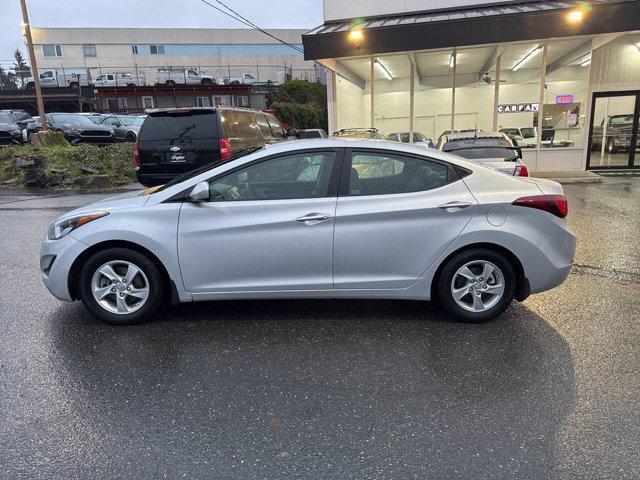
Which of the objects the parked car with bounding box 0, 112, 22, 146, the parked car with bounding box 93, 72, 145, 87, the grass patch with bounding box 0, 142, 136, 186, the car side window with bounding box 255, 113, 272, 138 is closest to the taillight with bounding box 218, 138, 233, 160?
the car side window with bounding box 255, 113, 272, 138

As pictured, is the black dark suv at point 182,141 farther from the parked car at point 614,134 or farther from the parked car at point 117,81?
the parked car at point 117,81

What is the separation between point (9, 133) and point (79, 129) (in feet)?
10.2

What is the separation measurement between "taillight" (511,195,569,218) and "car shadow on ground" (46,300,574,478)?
3.17 ft

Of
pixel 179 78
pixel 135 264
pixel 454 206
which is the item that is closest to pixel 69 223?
pixel 135 264

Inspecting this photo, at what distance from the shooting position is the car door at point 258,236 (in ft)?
13.0

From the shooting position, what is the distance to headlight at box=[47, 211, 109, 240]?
4.08 meters

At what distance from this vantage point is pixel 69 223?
412 centimetres

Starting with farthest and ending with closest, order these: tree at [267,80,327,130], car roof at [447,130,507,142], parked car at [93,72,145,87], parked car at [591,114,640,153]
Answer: parked car at [93,72,145,87] → tree at [267,80,327,130] → parked car at [591,114,640,153] → car roof at [447,130,507,142]

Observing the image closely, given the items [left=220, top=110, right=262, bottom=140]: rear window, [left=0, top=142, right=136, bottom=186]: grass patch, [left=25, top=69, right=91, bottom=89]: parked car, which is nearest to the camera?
[left=220, top=110, right=262, bottom=140]: rear window

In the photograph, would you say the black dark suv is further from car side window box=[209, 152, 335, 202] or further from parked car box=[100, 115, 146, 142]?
parked car box=[100, 115, 146, 142]

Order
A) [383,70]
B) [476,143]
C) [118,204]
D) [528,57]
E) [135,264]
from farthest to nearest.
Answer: [383,70] < [528,57] < [476,143] < [118,204] < [135,264]

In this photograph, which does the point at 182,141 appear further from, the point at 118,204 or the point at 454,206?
the point at 454,206

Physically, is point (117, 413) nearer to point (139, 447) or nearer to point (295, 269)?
point (139, 447)

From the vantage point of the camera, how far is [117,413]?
2.96 metres
